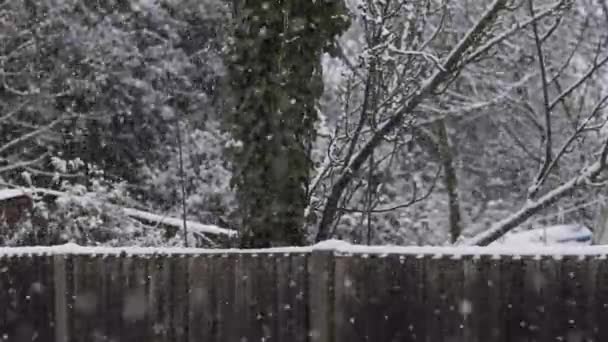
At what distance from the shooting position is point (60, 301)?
6551 millimetres

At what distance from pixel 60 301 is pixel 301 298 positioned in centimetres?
221

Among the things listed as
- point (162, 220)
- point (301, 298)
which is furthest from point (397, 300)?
point (162, 220)

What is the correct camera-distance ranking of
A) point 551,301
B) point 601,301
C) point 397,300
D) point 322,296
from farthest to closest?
point 322,296 < point 397,300 < point 551,301 < point 601,301

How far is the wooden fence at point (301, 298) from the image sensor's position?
438cm

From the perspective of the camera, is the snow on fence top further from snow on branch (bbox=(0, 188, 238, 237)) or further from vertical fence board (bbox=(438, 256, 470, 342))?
snow on branch (bbox=(0, 188, 238, 237))

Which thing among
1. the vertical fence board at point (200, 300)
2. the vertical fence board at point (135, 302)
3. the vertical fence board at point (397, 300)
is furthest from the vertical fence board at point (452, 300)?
the vertical fence board at point (135, 302)

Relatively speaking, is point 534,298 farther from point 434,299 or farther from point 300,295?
point 300,295

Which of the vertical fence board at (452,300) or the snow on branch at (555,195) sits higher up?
the snow on branch at (555,195)

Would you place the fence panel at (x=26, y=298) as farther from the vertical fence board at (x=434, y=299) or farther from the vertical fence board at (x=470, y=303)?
the vertical fence board at (x=470, y=303)

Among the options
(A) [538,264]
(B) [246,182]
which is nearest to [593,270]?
(A) [538,264]

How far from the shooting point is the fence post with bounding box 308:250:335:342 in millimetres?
5141

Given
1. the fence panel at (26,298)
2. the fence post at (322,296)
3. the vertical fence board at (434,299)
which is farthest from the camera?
the fence panel at (26,298)

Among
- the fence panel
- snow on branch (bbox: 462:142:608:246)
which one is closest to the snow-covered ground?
the fence panel

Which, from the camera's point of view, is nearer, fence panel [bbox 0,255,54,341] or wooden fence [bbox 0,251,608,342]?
wooden fence [bbox 0,251,608,342]
